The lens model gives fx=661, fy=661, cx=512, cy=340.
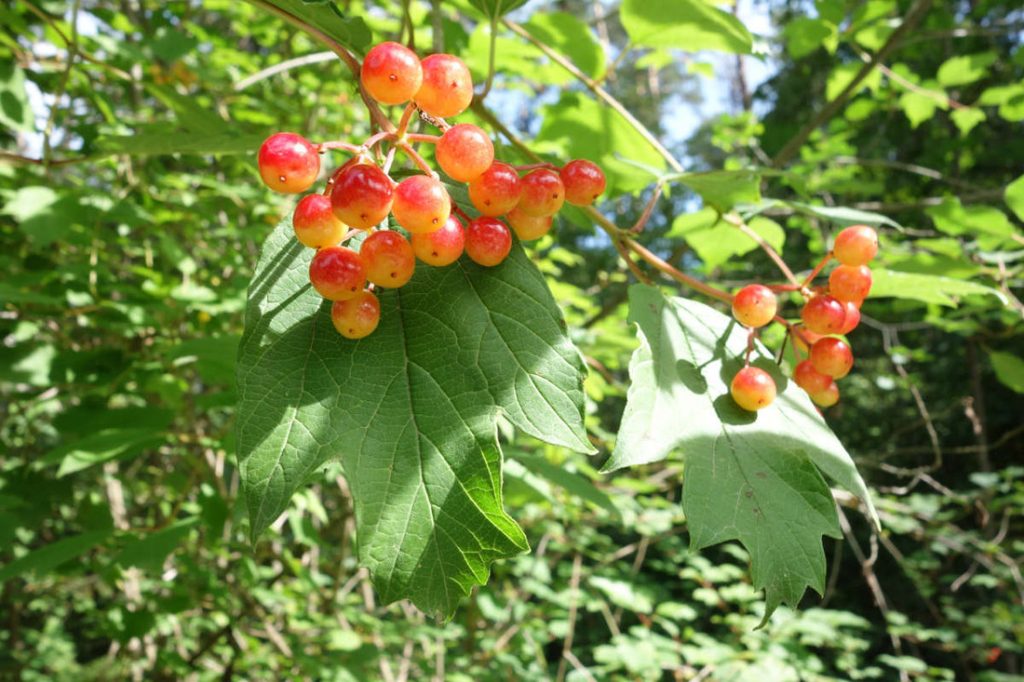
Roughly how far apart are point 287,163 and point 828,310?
0.83m

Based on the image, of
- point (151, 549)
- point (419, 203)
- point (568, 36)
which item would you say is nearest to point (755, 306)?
point (419, 203)

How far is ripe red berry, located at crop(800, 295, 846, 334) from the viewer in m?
1.04

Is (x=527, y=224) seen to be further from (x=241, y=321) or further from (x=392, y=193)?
(x=241, y=321)

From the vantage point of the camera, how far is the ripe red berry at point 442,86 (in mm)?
785

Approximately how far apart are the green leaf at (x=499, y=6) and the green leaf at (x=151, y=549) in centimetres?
186

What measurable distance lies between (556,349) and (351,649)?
128 inches

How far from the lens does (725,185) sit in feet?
4.20

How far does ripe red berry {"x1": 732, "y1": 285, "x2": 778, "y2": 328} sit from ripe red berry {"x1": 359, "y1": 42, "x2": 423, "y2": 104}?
0.60m

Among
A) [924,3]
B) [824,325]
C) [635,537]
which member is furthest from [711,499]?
[635,537]

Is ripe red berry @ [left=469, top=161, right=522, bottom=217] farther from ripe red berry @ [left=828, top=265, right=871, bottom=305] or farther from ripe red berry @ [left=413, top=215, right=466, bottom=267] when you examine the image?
ripe red berry @ [left=828, top=265, right=871, bottom=305]

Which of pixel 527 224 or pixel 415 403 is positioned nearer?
pixel 415 403

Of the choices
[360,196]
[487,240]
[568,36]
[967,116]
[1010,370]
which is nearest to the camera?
[360,196]

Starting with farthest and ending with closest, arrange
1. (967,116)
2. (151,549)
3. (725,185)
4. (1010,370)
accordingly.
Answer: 1. (967,116)
2. (1010,370)
3. (151,549)
4. (725,185)

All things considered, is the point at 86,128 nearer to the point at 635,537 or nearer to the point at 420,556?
the point at 420,556
